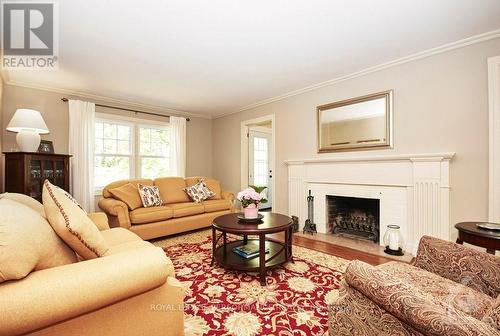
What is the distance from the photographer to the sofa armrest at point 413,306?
0.77 m

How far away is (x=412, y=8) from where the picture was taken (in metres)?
2.05

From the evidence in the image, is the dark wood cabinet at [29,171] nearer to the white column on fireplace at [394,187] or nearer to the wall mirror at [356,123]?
the white column on fireplace at [394,187]

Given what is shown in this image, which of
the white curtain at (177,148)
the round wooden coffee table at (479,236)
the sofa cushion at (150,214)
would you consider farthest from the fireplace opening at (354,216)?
the white curtain at (177,148)

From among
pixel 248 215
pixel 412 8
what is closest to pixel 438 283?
pixel 248 215

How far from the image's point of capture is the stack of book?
252cm

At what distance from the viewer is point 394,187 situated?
3121 mm

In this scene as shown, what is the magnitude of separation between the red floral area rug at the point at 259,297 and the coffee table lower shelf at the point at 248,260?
107 mm

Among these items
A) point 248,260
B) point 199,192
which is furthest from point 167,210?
point 248,260

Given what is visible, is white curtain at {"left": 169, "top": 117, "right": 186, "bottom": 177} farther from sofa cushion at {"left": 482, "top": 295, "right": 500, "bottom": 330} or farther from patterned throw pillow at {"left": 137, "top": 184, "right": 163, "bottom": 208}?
sofa cushion at {"left": 482, "top": 295, "right": 500, "bottom": 330}

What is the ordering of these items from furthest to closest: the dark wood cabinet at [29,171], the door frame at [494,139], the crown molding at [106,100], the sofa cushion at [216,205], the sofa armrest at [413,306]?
Answer: the sofa cushion at [216,205]
the crown molding at [106,100]
the dark wood cabinet at [29,171]
the door frame at [494,139]
the sofa armrest at [413,306]

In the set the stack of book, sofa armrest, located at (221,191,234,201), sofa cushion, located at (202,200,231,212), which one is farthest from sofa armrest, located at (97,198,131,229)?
sofa armrest, located at (221,191,234,201)

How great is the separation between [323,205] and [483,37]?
2.69 metres

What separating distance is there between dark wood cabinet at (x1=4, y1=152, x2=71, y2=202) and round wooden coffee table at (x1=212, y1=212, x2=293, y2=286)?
252 centimetres

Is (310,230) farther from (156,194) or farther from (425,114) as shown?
(156,194)
